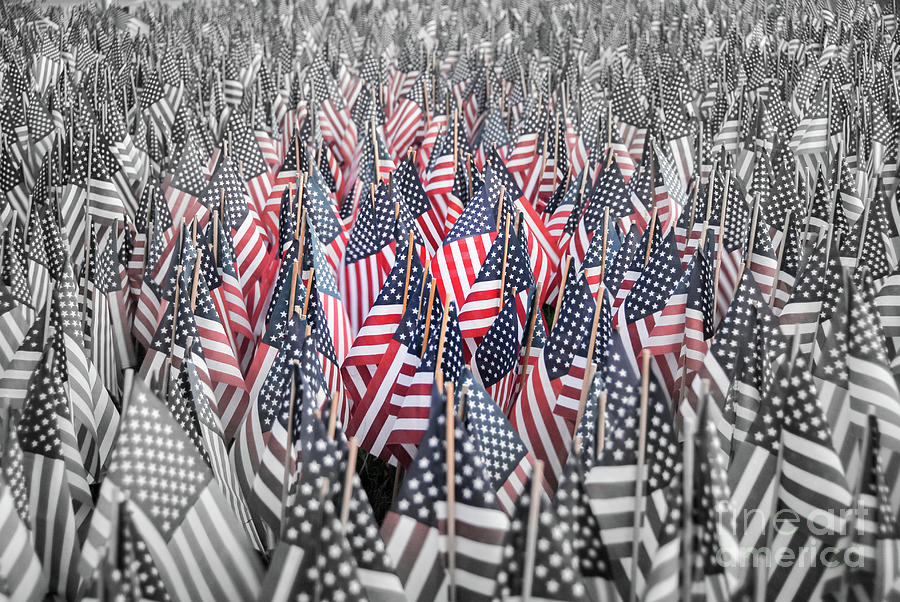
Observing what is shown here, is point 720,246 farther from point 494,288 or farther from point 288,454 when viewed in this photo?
point 288,454

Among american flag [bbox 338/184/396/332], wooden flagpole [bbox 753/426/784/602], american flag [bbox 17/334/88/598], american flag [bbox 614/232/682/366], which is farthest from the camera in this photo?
american flag [bbox 338/184/396/332]

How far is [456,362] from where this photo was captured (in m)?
3.98

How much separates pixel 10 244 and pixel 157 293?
86 cm

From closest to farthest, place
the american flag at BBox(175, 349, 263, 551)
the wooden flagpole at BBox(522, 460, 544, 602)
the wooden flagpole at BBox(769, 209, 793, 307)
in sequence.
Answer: the wooden flagpole at BBox(522, 460, 544, 602) < the american flag at BBox(175, 349, 263, 551) < the wooden flagpole at BBox(769, 209, 793, 307)

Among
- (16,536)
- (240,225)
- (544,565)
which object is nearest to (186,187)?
(240,225)

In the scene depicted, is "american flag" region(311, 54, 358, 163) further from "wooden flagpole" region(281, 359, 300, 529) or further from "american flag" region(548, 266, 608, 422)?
"wooden flagpole" region(281, 359, 300, 529)

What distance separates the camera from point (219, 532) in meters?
2.87

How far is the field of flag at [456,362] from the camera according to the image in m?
2.54

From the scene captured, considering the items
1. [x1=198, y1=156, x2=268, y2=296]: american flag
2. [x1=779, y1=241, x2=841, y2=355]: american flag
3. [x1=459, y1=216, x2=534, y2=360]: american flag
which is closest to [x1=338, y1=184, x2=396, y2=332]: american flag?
[x1=198, y1=156, x2=268, y2=296]: american flag

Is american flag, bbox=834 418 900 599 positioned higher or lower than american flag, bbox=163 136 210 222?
lower

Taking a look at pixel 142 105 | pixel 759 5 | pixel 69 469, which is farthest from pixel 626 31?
pixel 69 469

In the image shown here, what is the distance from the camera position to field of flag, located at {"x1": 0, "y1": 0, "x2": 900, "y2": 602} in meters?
2.54

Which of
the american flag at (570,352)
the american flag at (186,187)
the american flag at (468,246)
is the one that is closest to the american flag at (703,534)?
the american flag at (570,352)

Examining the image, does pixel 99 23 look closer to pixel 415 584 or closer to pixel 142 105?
pixel 142 105
